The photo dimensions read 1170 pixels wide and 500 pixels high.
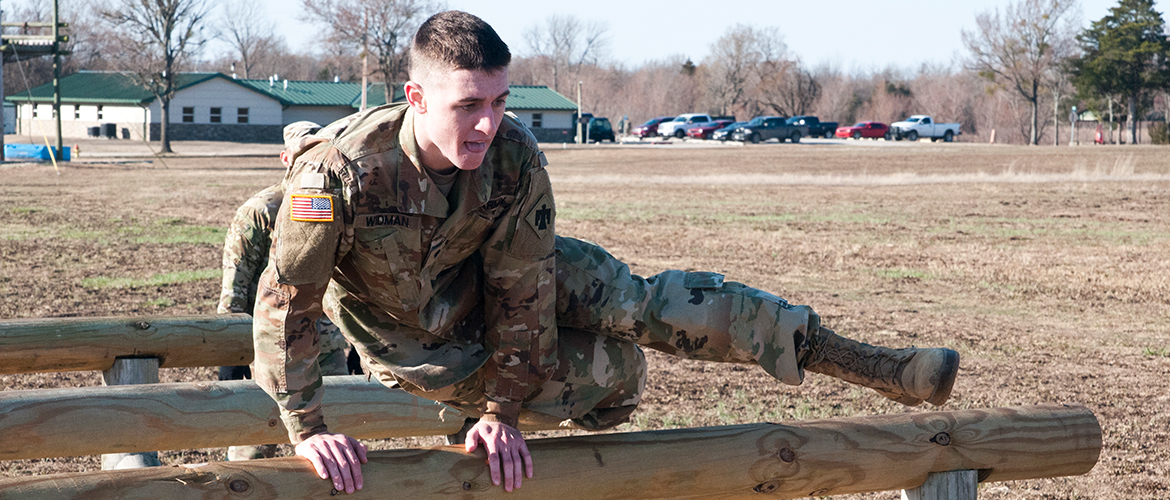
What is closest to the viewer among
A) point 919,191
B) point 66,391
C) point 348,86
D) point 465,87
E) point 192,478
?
point 192,478

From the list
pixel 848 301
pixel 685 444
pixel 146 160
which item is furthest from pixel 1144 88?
pixel 685 444

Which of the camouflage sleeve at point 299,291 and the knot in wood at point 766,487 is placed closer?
the camouflage sleeve at point 299,291

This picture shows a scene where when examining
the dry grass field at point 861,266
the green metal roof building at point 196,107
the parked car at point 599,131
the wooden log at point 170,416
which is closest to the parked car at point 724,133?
the parked car at point 599,131

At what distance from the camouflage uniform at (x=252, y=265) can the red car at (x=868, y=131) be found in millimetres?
60996

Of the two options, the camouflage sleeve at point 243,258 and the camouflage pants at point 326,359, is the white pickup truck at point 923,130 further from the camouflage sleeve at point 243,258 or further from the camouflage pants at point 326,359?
the camouflage sleeve at point 243,258

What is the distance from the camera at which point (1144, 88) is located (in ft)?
194

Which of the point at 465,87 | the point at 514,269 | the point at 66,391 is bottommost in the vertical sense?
the point at 66,391

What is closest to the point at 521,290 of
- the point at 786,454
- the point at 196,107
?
the point at 786,454

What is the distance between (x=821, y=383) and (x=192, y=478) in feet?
17.0

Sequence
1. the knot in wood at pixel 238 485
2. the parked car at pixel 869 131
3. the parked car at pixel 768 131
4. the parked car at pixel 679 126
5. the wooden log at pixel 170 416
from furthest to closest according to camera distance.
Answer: the parked car at pixel 679 126 → the parked car at pixel 869 131 → the parked car at pixel 768 131 → the wooden log at pixel 170 416 → the knot in wood at pixel 238 485

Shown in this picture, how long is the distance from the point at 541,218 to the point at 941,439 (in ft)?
4.33

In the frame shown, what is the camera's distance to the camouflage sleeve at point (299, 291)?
8.50ft

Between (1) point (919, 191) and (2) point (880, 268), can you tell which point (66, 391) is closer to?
(2) point (880, 268)

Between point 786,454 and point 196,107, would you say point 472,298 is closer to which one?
point 786,454
